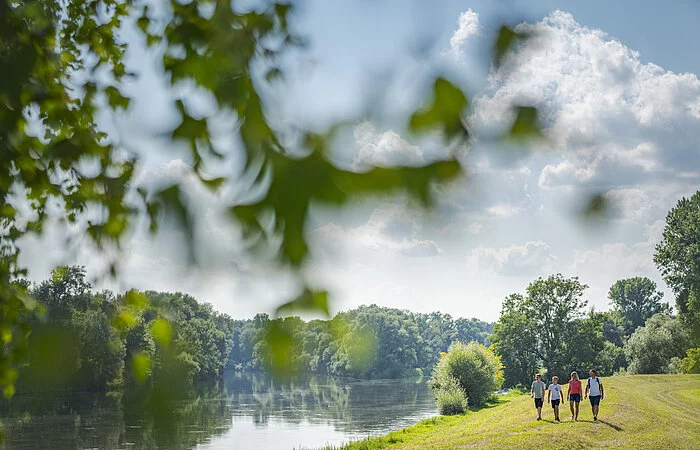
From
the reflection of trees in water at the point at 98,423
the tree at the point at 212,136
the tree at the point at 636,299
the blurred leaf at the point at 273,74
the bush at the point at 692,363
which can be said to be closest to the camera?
the tree at the point at 212,136

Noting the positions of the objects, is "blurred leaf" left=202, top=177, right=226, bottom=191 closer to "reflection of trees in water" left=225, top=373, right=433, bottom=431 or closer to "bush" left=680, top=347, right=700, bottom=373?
"reflection of trees in water" left=225, top=373, right=433, bottom=431

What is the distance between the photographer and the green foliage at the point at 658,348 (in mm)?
60594

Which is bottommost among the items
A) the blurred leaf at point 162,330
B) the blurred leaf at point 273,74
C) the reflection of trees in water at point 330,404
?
the reflection of trees in water at point 330,404

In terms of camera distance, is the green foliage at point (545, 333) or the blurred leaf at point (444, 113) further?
the green foliage at point (545, 333)

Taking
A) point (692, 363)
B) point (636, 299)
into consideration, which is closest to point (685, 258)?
point (692, 363)

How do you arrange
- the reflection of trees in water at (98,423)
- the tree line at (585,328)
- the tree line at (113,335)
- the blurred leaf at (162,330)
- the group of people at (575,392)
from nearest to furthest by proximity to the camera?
1. the tree line at (113,335)
2. the blurred leaf at (162,330)
3. the group of people at (575,392)
4. the reflection of trees in water at (98,423)
5. the tree line at (585,328)

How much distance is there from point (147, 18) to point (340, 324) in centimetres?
292

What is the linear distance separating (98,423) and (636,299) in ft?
323

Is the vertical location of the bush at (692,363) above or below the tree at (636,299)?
below

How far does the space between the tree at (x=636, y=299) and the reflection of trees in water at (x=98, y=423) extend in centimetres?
8249

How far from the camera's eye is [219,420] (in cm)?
4019

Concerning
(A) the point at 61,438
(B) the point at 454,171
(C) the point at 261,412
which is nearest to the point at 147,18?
(B) the point at 454,171

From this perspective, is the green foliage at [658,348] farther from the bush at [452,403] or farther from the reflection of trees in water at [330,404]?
the bush at [452,403]

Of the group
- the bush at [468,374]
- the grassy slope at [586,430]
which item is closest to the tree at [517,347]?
the bush at [468,374]
